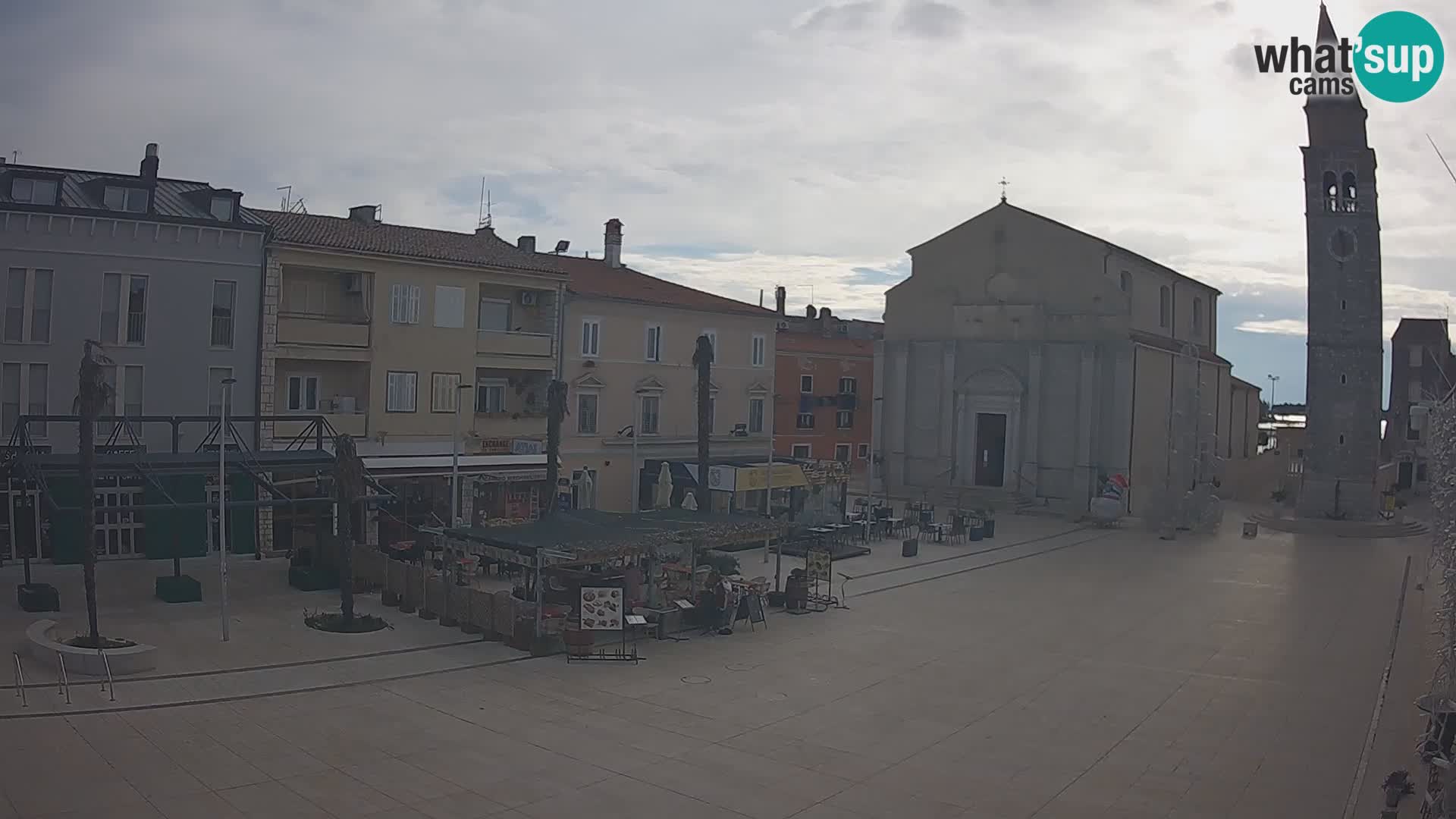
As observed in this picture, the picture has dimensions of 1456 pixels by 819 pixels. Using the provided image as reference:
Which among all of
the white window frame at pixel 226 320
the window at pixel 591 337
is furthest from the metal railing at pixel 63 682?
the window at pixel 591 337

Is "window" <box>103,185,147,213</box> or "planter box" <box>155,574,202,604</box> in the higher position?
"window" <box>103,185,147,213</box>

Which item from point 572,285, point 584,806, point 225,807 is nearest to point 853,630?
point 584,806

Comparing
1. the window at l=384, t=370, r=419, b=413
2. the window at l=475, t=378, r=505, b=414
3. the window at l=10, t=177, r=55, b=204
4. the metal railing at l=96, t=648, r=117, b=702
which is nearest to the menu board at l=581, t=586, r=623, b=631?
the metal railing at l=96, t=648, r=117, b=702

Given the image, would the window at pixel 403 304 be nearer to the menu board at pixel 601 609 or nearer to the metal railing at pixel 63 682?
the menu board at pixel 601 609

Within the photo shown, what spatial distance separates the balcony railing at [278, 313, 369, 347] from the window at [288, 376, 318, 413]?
132cm

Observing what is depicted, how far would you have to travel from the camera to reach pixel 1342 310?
52688 millimetres

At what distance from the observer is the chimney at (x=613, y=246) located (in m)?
50.8

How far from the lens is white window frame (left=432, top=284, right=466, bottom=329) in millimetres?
36875

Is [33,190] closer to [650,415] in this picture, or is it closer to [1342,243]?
[650,415]

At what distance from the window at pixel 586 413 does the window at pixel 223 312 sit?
13018mm

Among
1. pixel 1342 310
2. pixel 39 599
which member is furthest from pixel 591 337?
pixel 1342 310

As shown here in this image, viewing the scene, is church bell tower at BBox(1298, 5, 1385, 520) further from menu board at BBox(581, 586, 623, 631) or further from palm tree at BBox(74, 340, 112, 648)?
palm tree at BBox(74, 340, 112, 648)

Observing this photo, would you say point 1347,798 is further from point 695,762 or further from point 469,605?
point 469,605

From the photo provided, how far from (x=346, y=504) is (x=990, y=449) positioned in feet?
134
